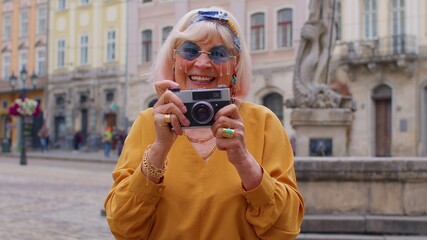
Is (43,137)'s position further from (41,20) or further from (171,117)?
(171,117)

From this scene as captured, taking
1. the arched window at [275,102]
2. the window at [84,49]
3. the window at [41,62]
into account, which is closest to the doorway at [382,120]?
the arched window at [275,102]

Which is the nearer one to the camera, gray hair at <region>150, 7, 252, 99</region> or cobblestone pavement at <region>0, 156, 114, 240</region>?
gray hair at <region>150, 7, 252, 99</region>

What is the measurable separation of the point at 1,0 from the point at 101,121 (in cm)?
1602

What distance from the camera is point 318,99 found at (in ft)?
33.5

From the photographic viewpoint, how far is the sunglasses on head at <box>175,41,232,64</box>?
2262 millimetres

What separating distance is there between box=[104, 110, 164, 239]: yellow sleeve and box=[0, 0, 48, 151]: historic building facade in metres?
40.2

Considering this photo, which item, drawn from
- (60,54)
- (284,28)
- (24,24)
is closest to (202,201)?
(284,28)

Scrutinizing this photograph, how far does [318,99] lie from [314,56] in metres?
0.85

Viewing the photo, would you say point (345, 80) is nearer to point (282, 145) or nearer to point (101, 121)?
point (101, 121)

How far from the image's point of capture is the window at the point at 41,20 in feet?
142

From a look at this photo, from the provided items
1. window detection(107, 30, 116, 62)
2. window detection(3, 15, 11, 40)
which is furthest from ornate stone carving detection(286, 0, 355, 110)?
window detection(3, 15, 11, 40)

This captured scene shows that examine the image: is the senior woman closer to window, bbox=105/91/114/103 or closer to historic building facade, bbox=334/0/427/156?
historic building facade, bbox=334/0/427/156

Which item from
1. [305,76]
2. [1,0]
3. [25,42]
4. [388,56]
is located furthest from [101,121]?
[305,76]

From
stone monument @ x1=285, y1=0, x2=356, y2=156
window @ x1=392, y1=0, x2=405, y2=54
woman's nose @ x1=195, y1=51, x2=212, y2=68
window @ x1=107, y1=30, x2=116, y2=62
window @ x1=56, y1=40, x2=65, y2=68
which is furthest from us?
window @ x1=56, y1=40, x2=65, y2=68
